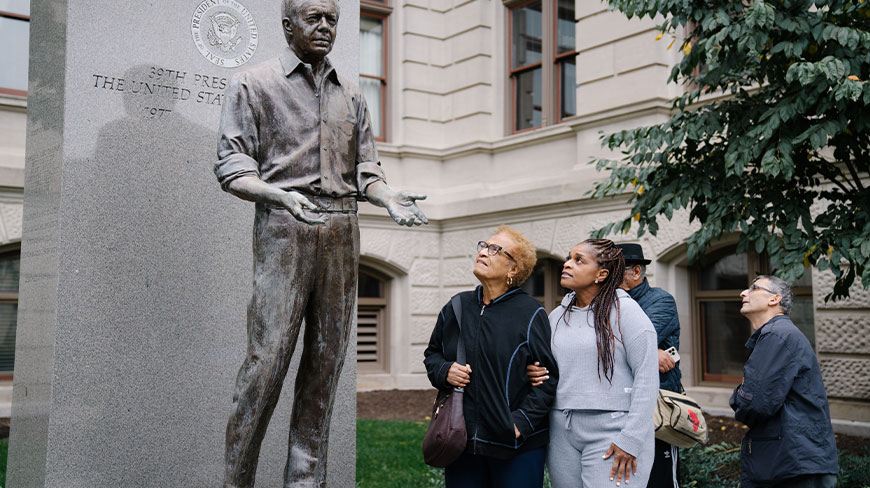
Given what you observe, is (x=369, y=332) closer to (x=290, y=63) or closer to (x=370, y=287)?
(x=370, y=287)

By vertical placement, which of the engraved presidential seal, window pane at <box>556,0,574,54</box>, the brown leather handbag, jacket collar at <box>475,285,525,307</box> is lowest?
the brown leather handbag

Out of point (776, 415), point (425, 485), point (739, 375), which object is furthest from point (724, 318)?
point (776, 415)

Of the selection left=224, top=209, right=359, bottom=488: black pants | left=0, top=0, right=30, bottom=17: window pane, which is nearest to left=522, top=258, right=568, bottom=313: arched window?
left=0, top=0, right=30, bottom=17: window pane

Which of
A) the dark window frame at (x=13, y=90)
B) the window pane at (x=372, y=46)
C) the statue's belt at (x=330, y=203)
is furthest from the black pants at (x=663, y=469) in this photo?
the window pane at (x=372, y=46)

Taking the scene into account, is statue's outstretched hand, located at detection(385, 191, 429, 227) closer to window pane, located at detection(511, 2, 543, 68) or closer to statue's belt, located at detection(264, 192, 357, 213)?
statue's belt, located at detection(264, 192, 357, 213)

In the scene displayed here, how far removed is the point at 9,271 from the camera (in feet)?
44.2

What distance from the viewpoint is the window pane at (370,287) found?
1745 cm

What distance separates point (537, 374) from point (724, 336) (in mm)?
9577

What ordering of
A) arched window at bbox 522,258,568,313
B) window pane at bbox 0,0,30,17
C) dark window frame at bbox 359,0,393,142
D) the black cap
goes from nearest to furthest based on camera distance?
the black cap
window pane at bbox 0,0,30,17
arched window at bbox 522,258,568,313
dark window frame at bbox 359,0,393,142

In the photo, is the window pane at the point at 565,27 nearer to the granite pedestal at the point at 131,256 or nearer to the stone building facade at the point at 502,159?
the stone building facade at the point at 502,159

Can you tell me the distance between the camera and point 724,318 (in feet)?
43.2

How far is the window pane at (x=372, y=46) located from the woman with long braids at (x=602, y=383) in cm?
1405

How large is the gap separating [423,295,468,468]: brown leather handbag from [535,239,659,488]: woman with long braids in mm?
482

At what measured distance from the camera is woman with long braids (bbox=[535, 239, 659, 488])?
4152 mm
